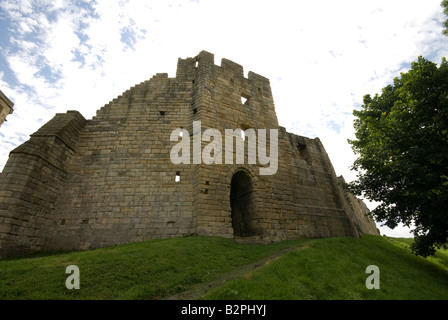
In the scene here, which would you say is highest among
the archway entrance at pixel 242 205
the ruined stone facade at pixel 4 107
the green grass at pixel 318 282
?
the ruined stone facade at pixel 4 107

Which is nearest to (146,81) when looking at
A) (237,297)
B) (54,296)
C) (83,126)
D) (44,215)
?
(83,126)

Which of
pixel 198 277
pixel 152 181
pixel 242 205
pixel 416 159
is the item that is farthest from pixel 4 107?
pixel 416 159

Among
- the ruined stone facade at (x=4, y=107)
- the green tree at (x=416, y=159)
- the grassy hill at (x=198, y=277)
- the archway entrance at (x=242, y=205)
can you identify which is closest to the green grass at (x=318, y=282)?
the grassy hill at (x=198, y=277)

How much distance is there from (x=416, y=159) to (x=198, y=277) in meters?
9.36

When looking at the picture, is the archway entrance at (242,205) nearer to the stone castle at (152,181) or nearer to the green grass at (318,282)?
the stone castle at (152,181)

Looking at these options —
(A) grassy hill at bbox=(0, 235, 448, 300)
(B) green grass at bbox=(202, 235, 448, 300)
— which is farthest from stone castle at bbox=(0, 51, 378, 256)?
(B) green grass at bbox=(202, 235, 448, 300)

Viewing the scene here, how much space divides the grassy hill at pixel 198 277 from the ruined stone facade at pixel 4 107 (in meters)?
23.2

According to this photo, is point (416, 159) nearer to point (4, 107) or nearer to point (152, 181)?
point (152, 181)

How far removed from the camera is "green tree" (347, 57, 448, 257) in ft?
27.2

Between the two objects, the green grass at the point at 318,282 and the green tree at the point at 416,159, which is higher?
the green tree at the point at 416,159

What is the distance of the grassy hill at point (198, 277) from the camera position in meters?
4.31

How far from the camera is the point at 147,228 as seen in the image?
30.3 feet

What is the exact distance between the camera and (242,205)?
11570 mm
